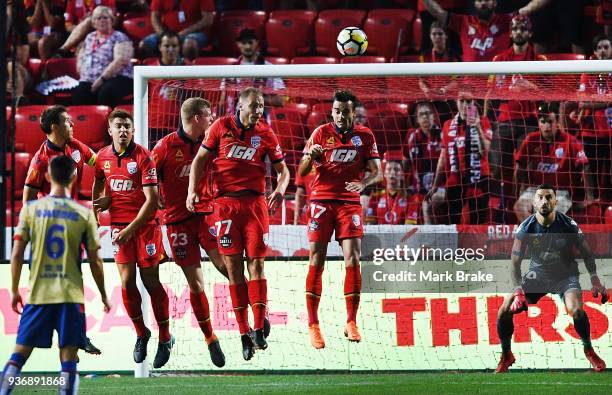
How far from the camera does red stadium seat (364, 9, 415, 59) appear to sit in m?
15.0

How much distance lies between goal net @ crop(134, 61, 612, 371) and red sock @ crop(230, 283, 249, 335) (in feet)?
3.52

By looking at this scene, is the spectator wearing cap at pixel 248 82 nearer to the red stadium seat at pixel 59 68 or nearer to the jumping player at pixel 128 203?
the jumping player at pixel 128 203

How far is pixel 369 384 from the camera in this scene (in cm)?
1023

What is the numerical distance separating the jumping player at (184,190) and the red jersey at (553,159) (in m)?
3.49

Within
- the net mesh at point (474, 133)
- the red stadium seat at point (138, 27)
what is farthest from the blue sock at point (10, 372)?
the red stadium seat at point (138, 27)

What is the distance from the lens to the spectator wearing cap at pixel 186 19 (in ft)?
49.5

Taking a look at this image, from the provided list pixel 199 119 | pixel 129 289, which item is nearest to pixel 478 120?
pixel 199 119

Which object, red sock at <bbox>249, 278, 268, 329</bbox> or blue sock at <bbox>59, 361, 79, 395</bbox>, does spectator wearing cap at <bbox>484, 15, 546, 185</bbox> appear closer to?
red sock at <bbox>249, 278, 268, 329</bbox>

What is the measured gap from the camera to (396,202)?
40.9 feet

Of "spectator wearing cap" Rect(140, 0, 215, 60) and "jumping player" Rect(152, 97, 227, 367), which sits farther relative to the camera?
"spectator wearing cap" Rect(140, 0, 215, 60)

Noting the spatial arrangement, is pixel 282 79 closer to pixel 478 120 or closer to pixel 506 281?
pixel 478 120

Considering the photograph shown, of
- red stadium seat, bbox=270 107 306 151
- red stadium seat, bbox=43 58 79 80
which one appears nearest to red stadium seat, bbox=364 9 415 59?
red stadium seat, bbox=270 107 306 151

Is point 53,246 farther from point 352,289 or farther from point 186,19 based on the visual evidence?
point 186,19

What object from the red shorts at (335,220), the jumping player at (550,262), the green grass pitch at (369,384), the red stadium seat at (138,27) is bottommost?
the green grass pitch at (369,384)
